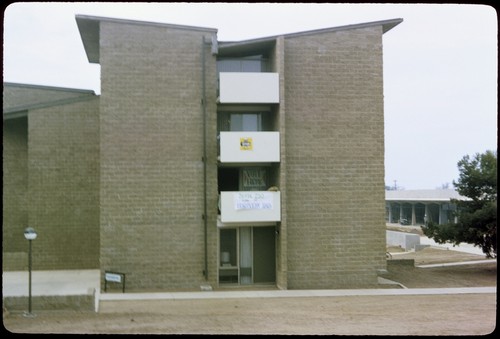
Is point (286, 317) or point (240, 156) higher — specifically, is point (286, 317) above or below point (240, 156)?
below

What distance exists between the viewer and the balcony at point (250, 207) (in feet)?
76.0

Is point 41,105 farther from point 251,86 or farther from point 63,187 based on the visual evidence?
point 251,86

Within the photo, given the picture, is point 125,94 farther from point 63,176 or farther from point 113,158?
point 63,176

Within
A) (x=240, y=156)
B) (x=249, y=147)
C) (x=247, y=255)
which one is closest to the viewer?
(x=240, y=156)

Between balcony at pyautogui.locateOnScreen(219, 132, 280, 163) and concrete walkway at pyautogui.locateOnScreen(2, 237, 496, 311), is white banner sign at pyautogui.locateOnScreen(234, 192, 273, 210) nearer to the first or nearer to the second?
balcony at pyautogui.locateOnScreen(219, 132, 280, 163)

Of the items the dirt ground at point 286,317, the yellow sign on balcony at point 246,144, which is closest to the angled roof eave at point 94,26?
the yellow sign on balcony at point 246,144

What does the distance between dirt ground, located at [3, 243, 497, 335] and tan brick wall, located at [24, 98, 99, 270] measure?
789 cm

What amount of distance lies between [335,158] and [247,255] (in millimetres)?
5368

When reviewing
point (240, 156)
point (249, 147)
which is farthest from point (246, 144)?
point (240, 156)

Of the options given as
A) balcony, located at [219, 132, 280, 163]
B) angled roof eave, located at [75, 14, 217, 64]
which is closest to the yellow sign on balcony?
balcony, located at [219, 132, 280, 163]

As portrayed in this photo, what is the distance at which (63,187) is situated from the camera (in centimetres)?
2719

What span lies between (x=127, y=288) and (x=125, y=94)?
7532mm

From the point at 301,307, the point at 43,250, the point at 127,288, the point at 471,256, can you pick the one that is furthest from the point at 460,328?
the point at 471,256

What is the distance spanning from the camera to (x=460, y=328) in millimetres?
15594
